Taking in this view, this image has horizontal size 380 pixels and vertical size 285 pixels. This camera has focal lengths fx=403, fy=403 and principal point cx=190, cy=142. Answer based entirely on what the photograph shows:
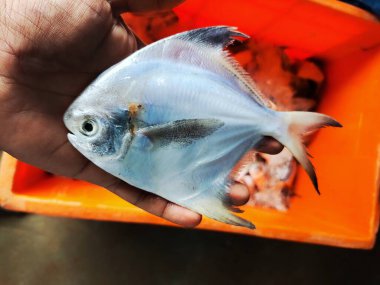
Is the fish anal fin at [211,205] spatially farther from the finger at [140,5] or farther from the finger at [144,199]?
the finger at [140,5]

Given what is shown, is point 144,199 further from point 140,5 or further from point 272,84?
point 272,84

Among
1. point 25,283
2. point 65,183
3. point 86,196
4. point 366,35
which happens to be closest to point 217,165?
point 86,196

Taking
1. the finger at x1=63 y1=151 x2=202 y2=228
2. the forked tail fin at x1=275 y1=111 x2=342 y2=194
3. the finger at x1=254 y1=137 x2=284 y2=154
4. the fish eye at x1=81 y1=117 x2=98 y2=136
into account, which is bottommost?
the finger at x1=63 y1=151 x2=202 y2=228

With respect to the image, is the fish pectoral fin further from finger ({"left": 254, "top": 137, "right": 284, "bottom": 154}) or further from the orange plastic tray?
the orange plastic tray

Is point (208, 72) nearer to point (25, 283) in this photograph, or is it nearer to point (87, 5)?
point (87, 5)

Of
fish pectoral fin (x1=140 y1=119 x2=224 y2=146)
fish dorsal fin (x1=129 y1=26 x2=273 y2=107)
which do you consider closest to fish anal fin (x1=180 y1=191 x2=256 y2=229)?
fish pectoral fin (x1=140 y1=119 x2=224 y2=146)

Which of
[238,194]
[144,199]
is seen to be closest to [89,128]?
[144,199]
